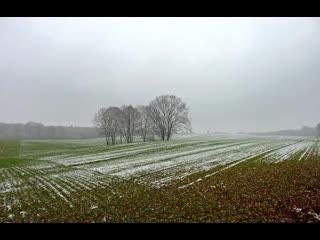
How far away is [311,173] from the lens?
11.8 meters

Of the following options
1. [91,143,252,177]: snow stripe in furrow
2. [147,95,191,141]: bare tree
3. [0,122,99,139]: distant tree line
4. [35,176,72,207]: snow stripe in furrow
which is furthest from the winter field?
[0,122,99,139]: distant tree line

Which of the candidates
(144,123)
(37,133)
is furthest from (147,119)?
(37,133)

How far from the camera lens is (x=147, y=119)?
201 feet

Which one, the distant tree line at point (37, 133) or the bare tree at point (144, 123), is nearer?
the bare tree at point (144, 123)

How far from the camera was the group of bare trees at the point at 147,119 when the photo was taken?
181 feet

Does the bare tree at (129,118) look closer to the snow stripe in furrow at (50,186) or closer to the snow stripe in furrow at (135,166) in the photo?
the snow stripe in furrow at (135,166)

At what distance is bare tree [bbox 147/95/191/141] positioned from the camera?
180ft

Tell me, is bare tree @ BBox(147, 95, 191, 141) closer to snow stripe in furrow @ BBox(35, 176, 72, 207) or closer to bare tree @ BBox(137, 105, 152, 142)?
bare tree @ BBox(137, 105, 152, 142)

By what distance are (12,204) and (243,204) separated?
12177 mm

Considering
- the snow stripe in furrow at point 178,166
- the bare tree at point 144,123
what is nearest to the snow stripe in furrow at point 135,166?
the snow stripe in furrow at point 178,166
